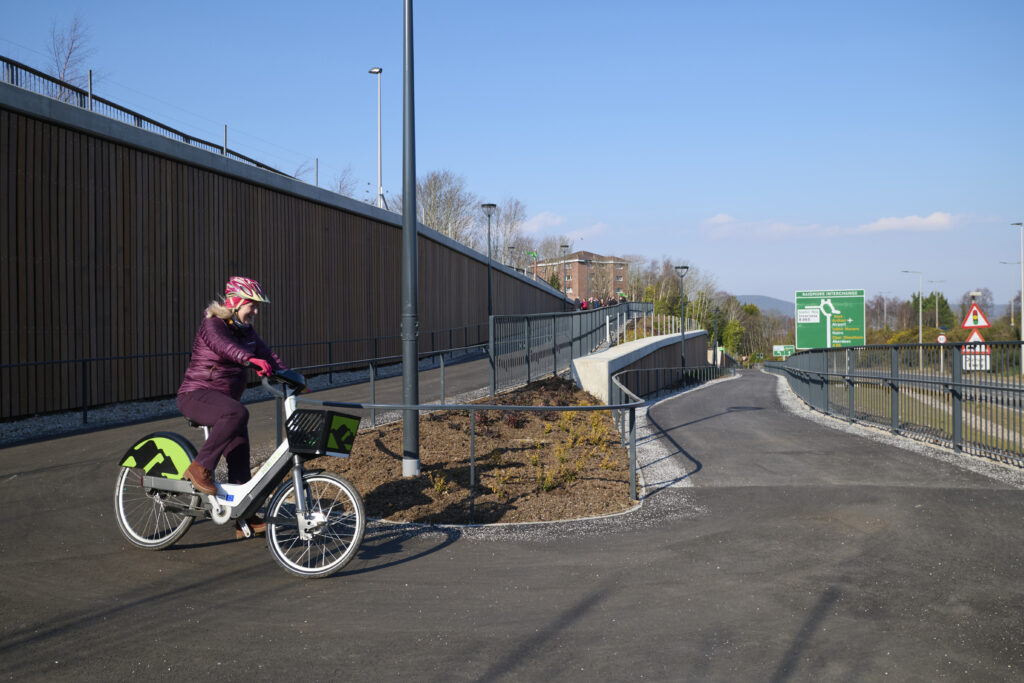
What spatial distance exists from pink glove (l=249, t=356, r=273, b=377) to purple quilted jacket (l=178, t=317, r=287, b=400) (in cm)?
13

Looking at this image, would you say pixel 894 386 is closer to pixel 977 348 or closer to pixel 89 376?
pixel 977 348

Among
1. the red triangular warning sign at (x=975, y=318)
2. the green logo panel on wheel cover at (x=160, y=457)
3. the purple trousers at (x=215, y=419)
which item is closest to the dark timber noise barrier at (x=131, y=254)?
the green logo panel on wheel cover at (x=160, y=457)

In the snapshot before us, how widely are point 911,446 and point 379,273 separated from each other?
19.0 m

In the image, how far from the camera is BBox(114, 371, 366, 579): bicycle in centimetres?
550

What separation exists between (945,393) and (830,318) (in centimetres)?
3173

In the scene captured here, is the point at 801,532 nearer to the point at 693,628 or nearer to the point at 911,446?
the point at 693,628

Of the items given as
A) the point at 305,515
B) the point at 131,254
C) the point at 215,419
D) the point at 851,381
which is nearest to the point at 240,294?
the point at 215,419

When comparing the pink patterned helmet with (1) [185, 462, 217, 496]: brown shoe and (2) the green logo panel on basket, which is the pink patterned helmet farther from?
(1) [185, 462, 217, 496]: brown shoe

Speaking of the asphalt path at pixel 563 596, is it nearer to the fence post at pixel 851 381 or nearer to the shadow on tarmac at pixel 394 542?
the shadow on tarmac at pixel 394 542

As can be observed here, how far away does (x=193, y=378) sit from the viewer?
227 inches

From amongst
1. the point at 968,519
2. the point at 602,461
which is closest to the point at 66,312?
the point at 602,461

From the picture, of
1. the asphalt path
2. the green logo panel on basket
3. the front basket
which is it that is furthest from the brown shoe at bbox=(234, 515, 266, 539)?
the green logo panel on basket

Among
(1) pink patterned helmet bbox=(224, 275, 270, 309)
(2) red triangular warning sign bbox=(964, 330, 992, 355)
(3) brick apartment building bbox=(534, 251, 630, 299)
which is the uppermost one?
(3) brick apartment building bbox=(534, 251, 630, 299)

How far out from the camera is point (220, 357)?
5.76m
